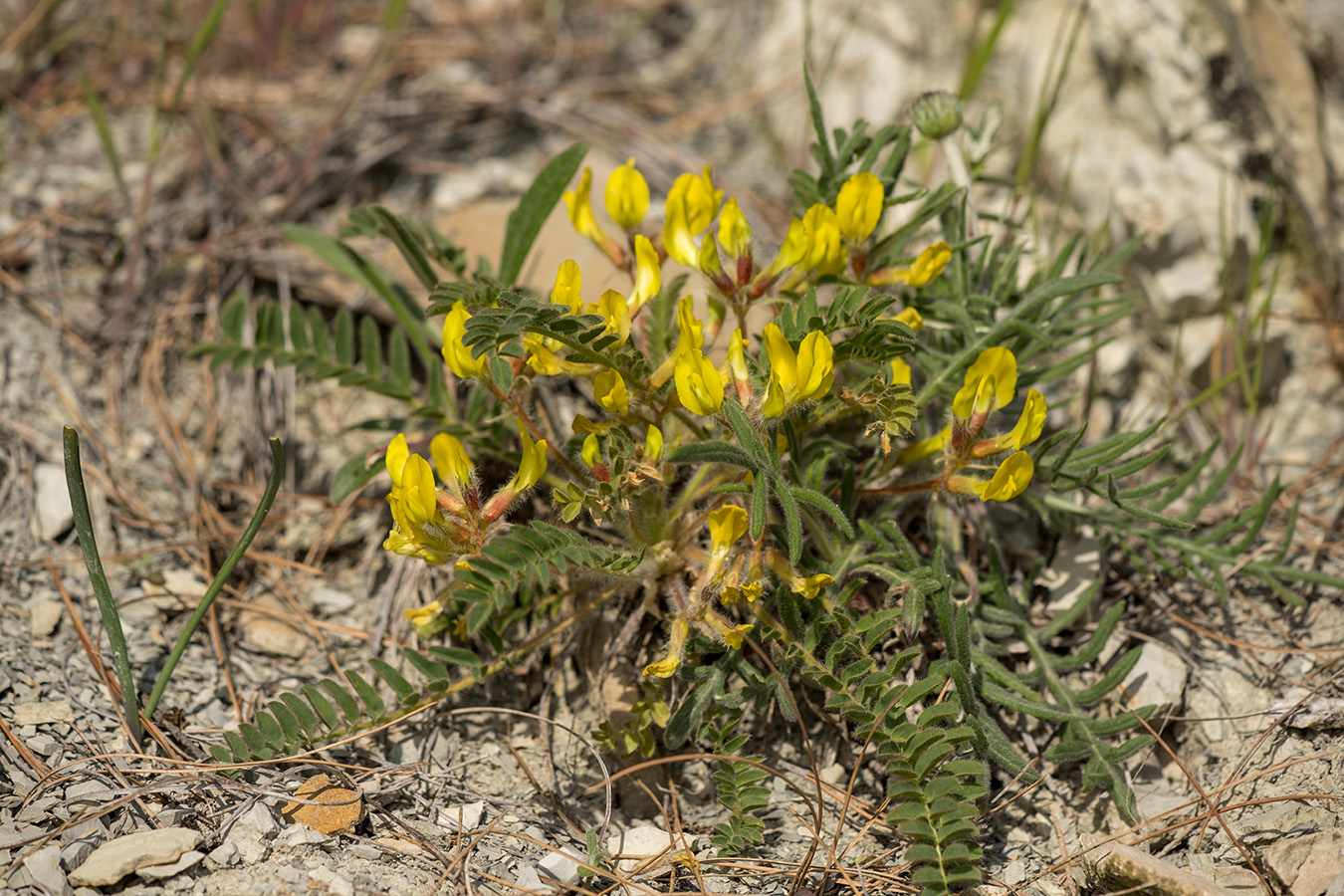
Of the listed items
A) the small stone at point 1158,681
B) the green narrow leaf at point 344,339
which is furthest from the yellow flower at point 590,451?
the small stone at point 1158,681

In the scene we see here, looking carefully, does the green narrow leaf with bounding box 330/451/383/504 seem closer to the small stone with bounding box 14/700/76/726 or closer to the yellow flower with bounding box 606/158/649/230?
the small stone with bounding box 14/700/76/726

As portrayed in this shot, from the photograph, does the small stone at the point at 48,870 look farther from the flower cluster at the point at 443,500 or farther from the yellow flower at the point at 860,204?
the yellow flower at the point at 860,204

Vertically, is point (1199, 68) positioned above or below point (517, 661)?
above

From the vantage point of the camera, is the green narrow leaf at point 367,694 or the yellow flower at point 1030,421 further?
the green narrow leaf at point 367,694

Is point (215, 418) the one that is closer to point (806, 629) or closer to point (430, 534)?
point (430, 534)

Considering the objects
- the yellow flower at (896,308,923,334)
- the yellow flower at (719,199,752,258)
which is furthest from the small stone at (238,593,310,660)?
the yellow flower at (896,308,923,334)

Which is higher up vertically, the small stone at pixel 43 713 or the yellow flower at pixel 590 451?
the yellow flower at pixel 590 451

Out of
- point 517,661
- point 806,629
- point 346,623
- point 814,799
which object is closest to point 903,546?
point 806,629
